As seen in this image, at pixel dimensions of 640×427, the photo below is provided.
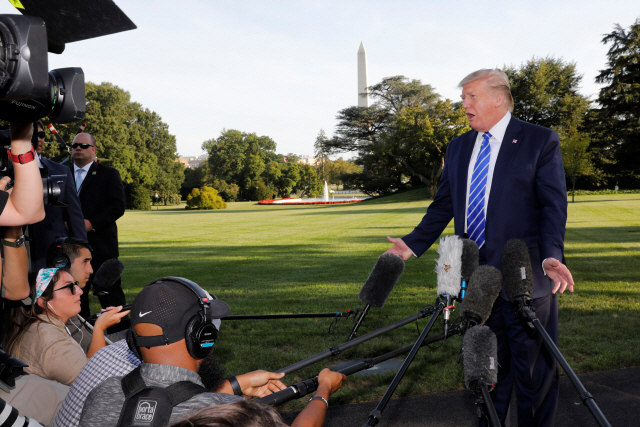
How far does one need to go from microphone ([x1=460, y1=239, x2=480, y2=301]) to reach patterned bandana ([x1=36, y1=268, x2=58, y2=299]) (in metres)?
2.97

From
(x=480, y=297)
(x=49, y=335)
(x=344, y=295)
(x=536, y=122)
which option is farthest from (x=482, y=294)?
(x=536, y=122)

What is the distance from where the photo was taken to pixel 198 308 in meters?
1.90

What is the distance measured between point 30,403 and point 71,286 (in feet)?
3.55

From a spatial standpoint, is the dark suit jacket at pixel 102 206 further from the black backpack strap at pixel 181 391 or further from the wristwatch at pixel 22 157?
the black backpack strap at pixel 181 391

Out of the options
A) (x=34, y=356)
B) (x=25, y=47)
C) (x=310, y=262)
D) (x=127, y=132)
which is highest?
(x=127, y=132)

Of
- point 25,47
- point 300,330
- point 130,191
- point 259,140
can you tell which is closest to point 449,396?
point 300,330

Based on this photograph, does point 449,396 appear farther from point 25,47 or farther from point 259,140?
point 259,140

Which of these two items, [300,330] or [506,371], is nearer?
[506,371]

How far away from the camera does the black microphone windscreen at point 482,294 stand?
7.98ft

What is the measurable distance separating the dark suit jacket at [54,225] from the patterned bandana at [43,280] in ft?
3.39

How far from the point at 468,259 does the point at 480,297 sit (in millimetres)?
374

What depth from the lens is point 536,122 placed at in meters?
61.0

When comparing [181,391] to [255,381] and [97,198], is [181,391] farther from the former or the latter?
[97,198]

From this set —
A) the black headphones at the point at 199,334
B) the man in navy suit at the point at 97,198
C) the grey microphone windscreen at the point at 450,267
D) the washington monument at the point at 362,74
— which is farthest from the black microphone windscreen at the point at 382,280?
the washington monument at the point at 362,74
